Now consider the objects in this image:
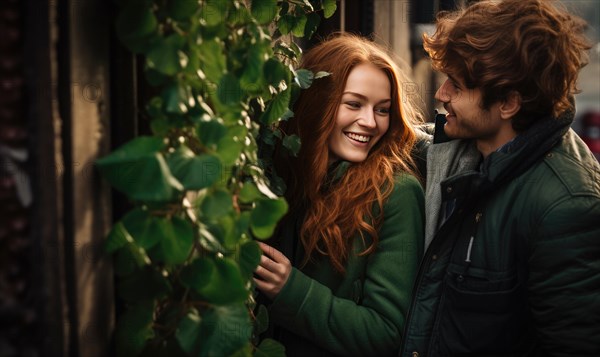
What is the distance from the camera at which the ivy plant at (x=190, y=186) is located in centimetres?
125

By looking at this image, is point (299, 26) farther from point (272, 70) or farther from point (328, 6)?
point (272, 70)

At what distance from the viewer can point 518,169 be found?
212 cm

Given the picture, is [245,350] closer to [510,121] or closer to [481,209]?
[481,209]

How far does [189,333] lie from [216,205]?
0.89ft

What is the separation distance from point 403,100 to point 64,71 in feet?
4.47

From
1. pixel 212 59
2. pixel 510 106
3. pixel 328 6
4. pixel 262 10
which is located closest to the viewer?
pixel 212 59

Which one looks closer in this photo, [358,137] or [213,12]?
[213,12]

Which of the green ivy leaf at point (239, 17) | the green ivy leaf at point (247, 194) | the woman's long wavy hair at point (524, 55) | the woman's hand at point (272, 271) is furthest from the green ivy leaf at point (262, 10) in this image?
the woman's long wavy hair at point (524, 55)

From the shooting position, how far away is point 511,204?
2.10 metres

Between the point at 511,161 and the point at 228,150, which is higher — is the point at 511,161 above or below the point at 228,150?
below

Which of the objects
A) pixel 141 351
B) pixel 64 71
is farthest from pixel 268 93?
pixel 141 351

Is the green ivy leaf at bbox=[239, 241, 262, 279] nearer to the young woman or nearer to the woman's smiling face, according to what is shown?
the young woman

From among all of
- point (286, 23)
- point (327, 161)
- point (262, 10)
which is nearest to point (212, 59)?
point (262, 10)

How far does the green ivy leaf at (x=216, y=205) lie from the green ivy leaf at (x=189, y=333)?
0.75ft
